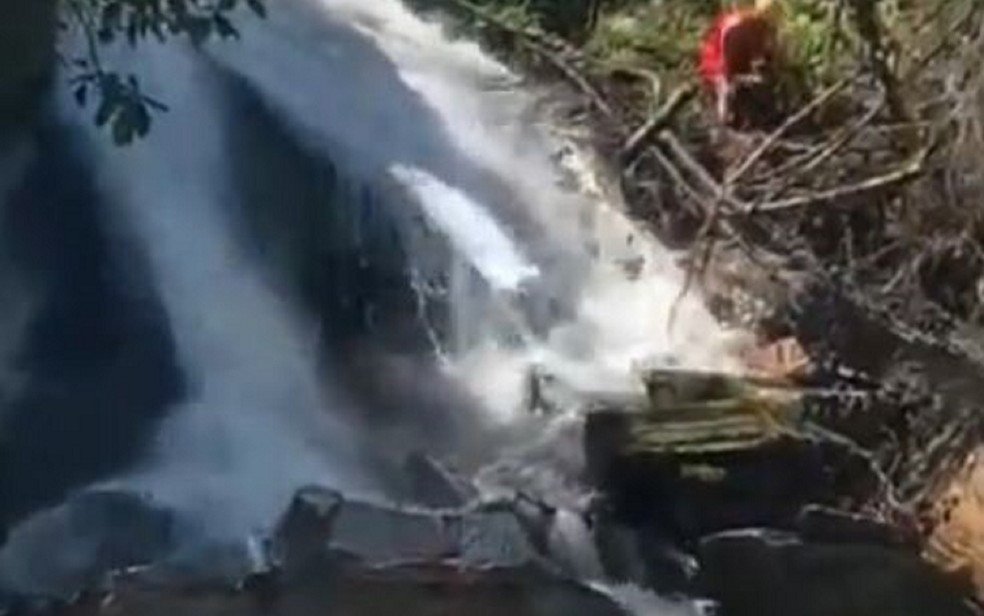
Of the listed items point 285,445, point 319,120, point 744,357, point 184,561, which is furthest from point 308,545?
point 319,120

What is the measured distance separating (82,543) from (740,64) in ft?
6.91

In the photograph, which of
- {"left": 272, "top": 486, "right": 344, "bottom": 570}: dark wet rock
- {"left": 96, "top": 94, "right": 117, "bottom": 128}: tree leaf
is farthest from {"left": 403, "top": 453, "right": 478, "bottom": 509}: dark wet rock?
{"left": 96, "top": 94, "right": 117, "bottom": 128}: tree leaf

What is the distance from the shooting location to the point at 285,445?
26.8 feet

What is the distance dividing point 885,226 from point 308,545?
1.54 metres

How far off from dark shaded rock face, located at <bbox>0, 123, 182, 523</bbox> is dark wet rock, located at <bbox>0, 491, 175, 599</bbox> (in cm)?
16

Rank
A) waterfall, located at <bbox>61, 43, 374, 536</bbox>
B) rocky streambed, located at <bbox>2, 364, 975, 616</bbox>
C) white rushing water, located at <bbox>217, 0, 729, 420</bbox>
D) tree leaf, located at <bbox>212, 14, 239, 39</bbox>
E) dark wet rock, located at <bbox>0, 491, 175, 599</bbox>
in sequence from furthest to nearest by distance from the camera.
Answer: white rushing water, located at <bbox>217, 0, 729, 420</bbox>
waterfall, located at <bbox>61, 43, 374, 536</bbox>
dark wet rock, located at <bbox>0, 491, 175, 599</bbox>
rocky streambed, located at <bbox>2, 364, 975, 616</bbox>
tree leaf, located at <bbox>212, 14, 239, 39</bbox>

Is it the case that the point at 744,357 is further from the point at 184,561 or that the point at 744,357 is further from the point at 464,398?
the point at 184,561

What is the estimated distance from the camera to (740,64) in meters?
8.22

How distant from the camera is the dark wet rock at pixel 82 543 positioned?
742 cm

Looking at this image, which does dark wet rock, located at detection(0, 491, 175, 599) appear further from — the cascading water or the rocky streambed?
the cascading water

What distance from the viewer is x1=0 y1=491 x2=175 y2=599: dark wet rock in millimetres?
7418

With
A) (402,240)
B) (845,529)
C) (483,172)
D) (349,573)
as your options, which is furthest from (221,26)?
→ (483,172)

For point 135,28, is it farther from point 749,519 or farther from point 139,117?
point 749,519

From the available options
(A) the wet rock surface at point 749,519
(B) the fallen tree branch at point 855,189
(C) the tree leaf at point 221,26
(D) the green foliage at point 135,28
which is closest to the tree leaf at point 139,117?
(D) the green foliage at point 135,28
